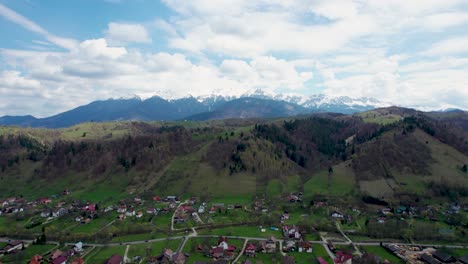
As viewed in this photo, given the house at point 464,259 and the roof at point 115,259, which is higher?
the roof at point 115,259

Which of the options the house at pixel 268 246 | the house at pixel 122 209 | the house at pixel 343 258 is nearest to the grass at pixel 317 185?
the house at pixel 268 246

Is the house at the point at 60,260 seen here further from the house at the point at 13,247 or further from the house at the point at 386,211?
the house at the point at 386,211

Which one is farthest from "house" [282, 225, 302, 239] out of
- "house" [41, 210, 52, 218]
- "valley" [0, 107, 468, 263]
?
"house" [41, 210, 52, 218]

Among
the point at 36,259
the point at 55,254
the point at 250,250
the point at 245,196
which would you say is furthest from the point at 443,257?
the point at 36,259

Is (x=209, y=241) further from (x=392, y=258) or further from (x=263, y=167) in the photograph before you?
(x=263, y=167)

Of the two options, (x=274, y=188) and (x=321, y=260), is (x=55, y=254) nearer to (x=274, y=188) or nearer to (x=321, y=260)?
(x=321, y=260)

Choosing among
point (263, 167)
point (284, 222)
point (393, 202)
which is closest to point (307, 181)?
point (263, 167)
